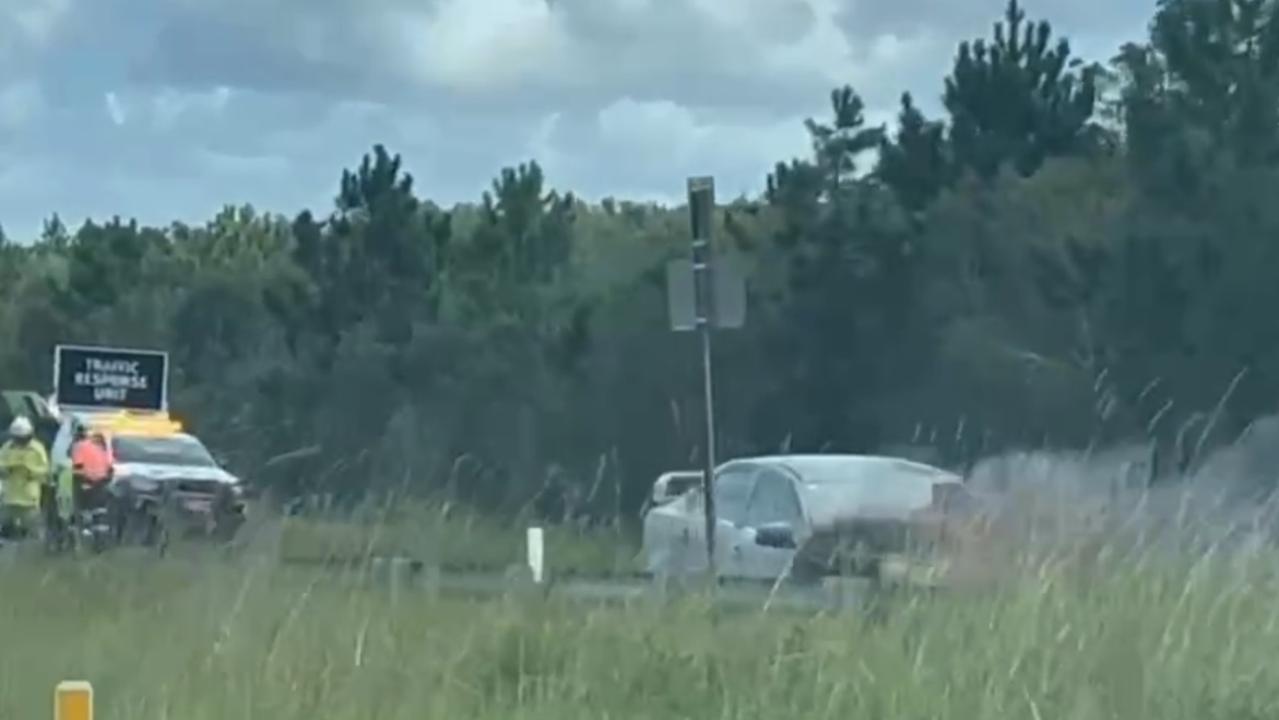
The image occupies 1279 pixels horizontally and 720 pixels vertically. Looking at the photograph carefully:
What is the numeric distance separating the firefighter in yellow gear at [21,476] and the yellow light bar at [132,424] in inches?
392

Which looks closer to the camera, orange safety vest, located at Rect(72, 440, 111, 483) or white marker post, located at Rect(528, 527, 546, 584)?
white marker post, located at Rect(528, 527, 546, 584)

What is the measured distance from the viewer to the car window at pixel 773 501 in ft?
64.5

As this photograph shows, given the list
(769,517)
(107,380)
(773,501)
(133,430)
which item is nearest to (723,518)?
(773,501)

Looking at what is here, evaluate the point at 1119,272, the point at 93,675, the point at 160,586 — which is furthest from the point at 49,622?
the point at 1119,272

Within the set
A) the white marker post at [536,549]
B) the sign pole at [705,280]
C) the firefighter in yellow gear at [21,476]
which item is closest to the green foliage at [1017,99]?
the firefighter in yellow gear at [21,476]

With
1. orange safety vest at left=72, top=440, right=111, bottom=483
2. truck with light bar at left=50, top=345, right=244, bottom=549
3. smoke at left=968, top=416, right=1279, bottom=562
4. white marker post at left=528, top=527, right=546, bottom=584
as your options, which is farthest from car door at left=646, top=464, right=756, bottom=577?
orange safety vest at left=72, top=440, right=111, bottom=483

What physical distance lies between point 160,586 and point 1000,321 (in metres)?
25.2

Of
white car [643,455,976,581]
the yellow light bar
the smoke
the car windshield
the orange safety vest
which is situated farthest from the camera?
Result: the yellow light bar

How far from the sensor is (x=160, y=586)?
12.7m

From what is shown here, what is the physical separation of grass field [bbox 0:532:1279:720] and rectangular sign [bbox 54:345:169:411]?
3229 cm

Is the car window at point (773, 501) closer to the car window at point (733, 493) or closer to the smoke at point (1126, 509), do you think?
the car window at point (733, 493)

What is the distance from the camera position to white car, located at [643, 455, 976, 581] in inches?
494

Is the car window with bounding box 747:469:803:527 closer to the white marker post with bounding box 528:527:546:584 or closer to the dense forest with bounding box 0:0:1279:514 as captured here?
the dense forest with bounding box 0:0:1279:514

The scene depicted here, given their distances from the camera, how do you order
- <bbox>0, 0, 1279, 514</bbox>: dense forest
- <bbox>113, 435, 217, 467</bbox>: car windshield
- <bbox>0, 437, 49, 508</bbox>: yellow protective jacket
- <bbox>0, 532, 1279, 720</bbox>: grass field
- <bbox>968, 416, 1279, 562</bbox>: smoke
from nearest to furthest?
<bbox>0, 532, 1279, 720</bbox>: grass field → <bbox>968, 416, 1279, 562</bbox>: smoke → <bbox>0, 437, 49, 508</bbox>: yellow protective jacket → <bbox>0, 0, 1279, 514</bbox>: dense forest → <bbox>113, 435, 217, 467</bbox>: car windshield
